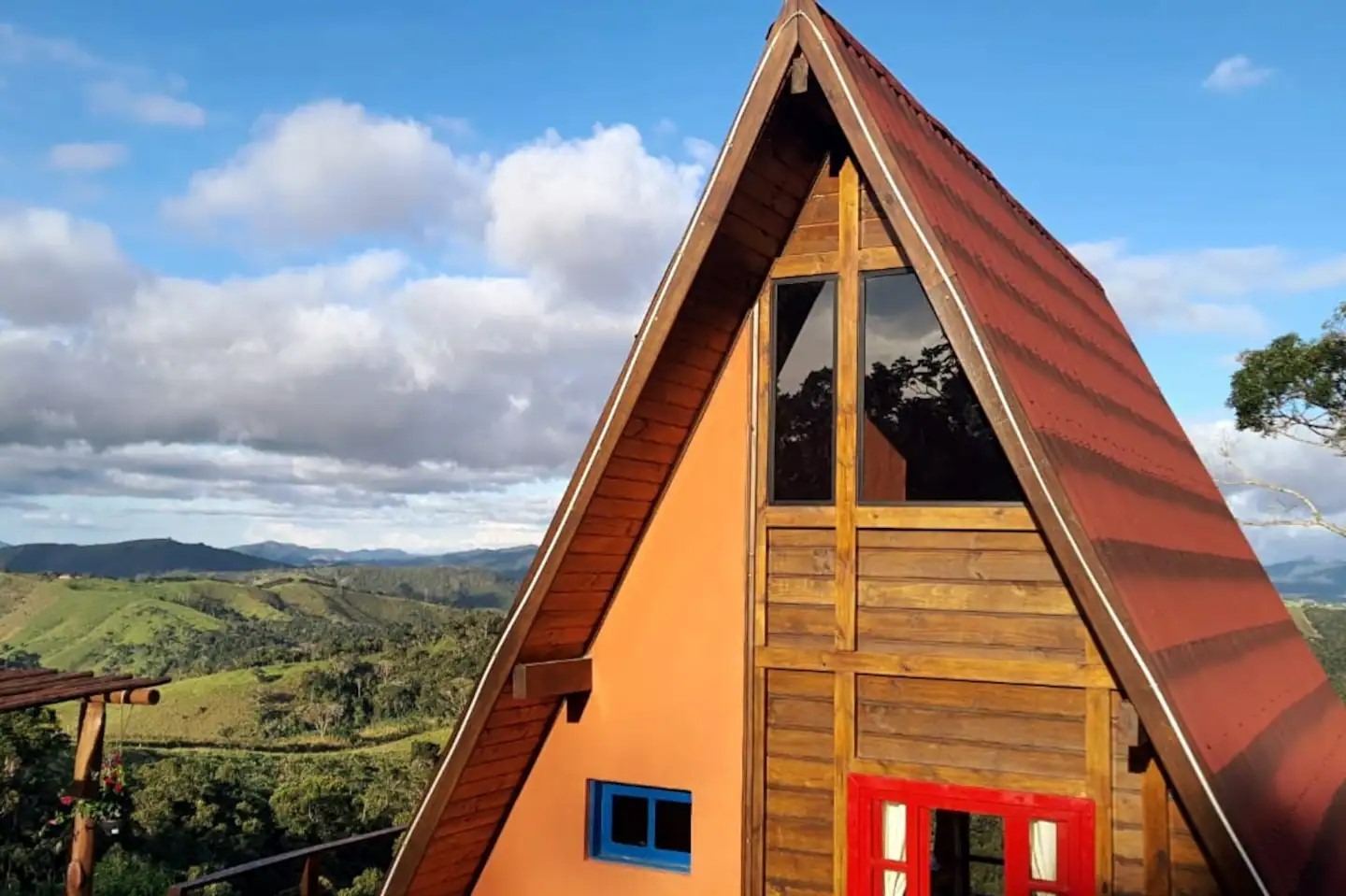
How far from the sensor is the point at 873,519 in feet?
16.9

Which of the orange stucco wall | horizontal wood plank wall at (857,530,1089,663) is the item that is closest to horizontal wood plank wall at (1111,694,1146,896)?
horizontal wood plank wall at (857,530,1089,663)

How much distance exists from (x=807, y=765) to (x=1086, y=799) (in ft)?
4.06

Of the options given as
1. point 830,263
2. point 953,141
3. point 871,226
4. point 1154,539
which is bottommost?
point 1154,539

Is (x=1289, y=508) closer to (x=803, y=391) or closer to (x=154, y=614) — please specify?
(x=803, y=391)

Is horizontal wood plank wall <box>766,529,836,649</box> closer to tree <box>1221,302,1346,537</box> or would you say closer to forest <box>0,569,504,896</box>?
forest <box>0,569,504,896</box>

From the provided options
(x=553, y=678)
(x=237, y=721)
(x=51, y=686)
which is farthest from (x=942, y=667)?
(x=237, y=721)

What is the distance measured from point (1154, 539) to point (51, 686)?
6056 millimetres

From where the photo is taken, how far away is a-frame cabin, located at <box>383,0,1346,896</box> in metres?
4.33

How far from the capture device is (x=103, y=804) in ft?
22.9

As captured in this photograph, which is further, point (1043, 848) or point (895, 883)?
point (895, 883)

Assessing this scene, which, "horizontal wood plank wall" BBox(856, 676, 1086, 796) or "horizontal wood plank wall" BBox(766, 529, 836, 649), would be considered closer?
"horizontal wood plank wall" BBox(856, 676, 1086, 796)

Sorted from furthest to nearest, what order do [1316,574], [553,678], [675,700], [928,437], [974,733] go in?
[1316,574], [675,700], [553,678], [928,437], [974,733]

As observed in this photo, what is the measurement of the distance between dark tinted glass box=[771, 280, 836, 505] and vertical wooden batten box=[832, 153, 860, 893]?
0.07 meters

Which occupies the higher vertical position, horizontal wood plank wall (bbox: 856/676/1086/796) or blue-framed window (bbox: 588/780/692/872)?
horizontal wood plank wall (bbox: 856/676/1086/796)
